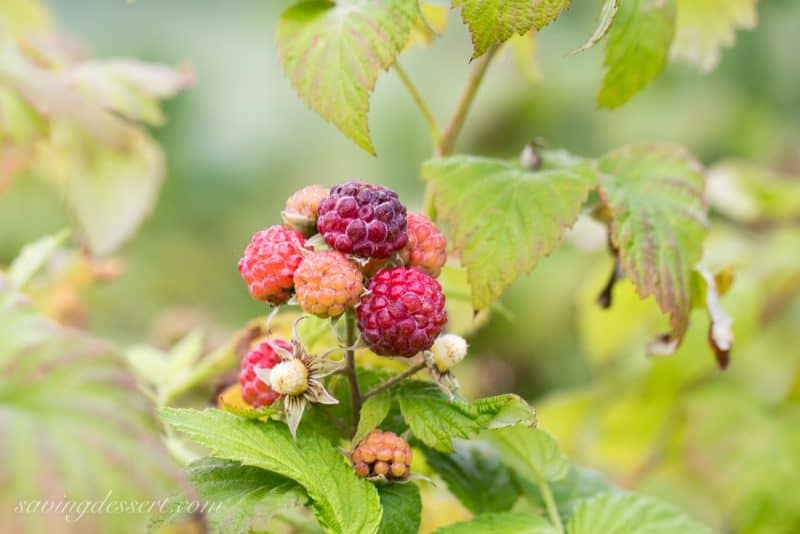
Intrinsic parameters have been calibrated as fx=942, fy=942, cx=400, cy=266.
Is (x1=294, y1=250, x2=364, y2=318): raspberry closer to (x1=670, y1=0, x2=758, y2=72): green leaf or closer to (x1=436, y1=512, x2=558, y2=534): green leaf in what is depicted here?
(x1=436, y1=512, x2=558, y2=534): green leaf

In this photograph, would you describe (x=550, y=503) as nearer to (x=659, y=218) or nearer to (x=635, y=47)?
(x=659, y=218)

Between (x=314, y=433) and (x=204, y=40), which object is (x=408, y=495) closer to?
(x=314, y=433)

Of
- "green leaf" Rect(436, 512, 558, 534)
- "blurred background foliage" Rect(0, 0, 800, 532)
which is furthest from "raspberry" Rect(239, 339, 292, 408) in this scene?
"blurred background foliage" Rect(0, 0, 800, 532)

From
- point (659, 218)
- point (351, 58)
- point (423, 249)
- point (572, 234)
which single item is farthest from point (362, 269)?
point (572, 234)

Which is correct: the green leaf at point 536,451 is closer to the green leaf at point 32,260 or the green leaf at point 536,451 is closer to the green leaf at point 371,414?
the green leaf at point 371,414

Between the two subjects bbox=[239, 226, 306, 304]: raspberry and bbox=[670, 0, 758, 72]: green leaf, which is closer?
bbox=[239, 226, 306, 304]: raspberry

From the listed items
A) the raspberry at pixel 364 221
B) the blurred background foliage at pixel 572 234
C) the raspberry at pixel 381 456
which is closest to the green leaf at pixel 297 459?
the raspberry at pixel 381 456

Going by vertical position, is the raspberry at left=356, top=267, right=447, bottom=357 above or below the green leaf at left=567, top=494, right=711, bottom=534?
above
